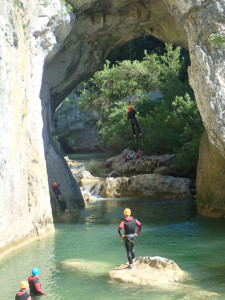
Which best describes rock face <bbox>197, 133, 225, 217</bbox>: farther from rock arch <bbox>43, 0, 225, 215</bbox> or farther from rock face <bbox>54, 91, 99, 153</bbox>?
rock face <bbox>54, 91, 99, 153</bbox>

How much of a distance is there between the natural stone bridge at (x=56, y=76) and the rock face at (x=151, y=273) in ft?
12.3

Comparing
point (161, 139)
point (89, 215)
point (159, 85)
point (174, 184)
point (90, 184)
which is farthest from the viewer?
point (159, 85)

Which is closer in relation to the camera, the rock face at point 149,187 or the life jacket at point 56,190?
the life jacket at point 56,190

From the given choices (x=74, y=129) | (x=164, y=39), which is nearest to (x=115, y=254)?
(x=164, y=39)

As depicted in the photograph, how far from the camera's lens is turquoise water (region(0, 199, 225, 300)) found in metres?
9.64

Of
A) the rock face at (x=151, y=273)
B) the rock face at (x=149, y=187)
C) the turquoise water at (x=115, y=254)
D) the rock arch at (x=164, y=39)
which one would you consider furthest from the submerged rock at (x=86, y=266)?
the rock face at (x=149, y=187)

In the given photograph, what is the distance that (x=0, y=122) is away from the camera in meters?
12.7

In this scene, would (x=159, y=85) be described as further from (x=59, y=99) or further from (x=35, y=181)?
(x=35, y=181)

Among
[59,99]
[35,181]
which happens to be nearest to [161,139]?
[59,99]

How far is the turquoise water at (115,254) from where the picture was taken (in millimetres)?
9641

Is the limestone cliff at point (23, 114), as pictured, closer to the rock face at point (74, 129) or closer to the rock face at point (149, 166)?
the rock face at point (149, 166)

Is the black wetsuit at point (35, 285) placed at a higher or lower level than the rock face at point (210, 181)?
lower

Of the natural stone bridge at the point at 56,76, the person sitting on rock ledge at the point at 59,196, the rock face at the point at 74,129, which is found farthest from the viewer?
the rock face at the point at 74,129

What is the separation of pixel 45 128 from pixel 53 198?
3.21m
